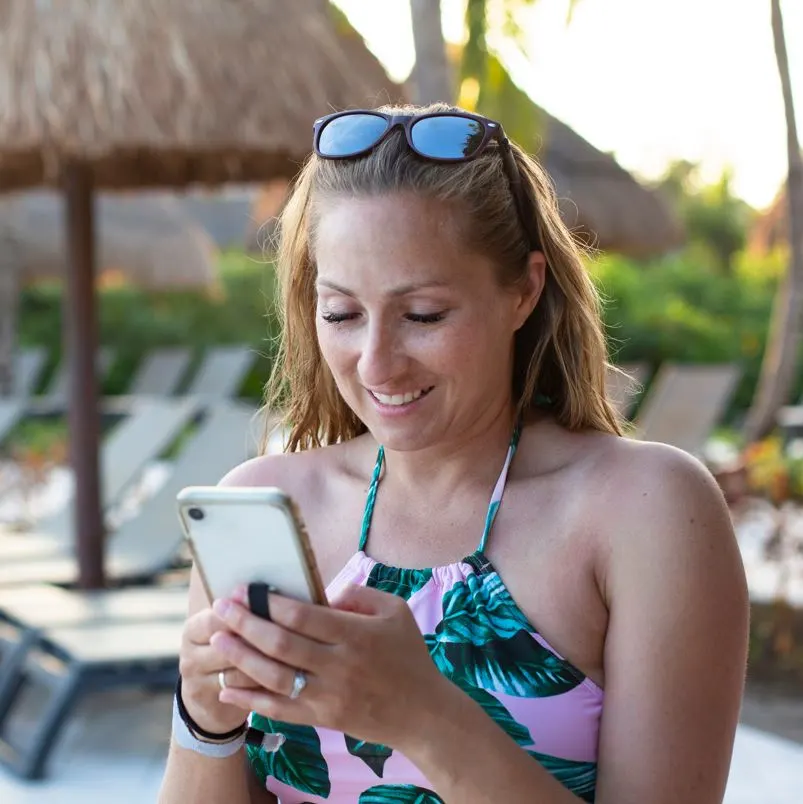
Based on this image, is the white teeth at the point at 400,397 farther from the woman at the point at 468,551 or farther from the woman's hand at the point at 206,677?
the woman's hand at the point at 206,677

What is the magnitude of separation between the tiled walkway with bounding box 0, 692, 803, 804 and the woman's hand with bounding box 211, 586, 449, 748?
3217 millimetres

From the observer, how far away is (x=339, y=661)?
1.22 m

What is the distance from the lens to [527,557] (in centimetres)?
159

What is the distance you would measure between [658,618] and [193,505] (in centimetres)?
54

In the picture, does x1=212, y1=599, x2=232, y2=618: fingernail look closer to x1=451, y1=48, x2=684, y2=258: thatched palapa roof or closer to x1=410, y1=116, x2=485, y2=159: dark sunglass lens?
x1=410, y1=116, x2=485, y2=159: dark sunglass lens

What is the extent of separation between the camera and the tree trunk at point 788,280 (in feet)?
26.3

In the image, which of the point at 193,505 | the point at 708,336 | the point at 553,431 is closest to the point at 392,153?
the point at 553,431

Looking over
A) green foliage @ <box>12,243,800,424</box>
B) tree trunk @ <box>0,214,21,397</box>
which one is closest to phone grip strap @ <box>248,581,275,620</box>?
tree trunk @ <box>0,214,21,397</box>

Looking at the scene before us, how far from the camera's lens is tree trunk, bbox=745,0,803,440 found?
316 inches

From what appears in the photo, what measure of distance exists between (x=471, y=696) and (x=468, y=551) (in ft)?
0.64

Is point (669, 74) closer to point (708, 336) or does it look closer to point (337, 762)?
point (708, 336)

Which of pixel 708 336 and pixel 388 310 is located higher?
pixel 388 310

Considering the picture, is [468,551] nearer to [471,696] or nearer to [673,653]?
[471,696]

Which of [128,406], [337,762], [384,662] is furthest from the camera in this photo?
[128,406]
